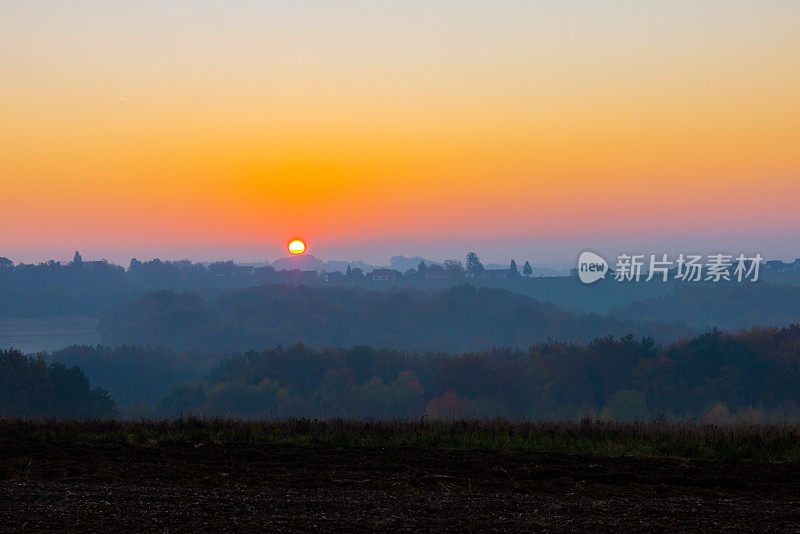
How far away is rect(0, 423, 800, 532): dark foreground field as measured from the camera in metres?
9.49

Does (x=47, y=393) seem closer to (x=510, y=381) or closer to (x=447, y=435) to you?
(x=510, y=381)

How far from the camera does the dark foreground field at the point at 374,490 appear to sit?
949 centimetres

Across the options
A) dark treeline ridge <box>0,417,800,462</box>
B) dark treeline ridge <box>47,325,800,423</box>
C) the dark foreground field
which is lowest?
dark treeline ridge <box>47,325,800,423</box>

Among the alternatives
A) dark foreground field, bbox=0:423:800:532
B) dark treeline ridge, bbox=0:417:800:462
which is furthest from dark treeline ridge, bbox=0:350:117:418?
dark foreground field, bbox=0:423:800:532

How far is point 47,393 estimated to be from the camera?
8331 centimetres

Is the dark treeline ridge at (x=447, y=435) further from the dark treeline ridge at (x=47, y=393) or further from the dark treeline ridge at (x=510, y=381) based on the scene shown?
the dark treeline ridge at (x=47, y=393)

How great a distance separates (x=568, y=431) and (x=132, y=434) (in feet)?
35.3

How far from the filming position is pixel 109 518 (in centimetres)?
959

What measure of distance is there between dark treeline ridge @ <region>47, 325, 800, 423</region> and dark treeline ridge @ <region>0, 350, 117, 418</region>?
17326 millimetres

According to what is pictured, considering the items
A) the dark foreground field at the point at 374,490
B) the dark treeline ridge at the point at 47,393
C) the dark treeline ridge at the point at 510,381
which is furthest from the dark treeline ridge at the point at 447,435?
the dark treeline ridge at the point at 47,393

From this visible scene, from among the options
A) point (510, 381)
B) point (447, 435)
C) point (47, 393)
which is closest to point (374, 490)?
point (447, 435)

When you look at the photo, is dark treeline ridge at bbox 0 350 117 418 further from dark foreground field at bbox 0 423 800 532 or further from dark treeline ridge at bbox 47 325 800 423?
dark foreground field at bbox 0 423 800 532

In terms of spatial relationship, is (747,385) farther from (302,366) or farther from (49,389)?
(49,389)

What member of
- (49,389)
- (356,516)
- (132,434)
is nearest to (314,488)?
(356,516)
